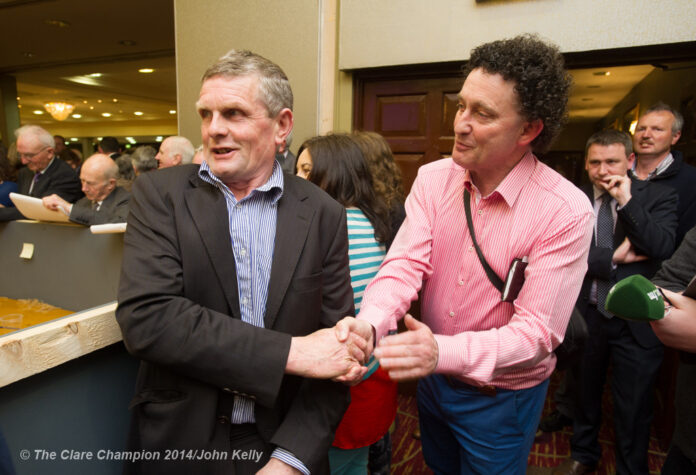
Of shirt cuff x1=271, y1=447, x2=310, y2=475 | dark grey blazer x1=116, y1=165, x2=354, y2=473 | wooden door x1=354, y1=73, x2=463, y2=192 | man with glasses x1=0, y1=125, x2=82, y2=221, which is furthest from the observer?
man with glasses x1=0, y1=125, x2=82, y2=221

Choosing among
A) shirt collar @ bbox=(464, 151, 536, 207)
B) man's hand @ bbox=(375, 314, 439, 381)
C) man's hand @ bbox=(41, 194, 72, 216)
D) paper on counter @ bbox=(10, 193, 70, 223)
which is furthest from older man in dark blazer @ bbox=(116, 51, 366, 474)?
paper on counter @ bbox=(10, 193, 70, 223)

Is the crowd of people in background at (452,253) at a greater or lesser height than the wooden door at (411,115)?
lesser

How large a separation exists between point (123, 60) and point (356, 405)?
762cm

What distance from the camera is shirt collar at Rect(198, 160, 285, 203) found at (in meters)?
1.09

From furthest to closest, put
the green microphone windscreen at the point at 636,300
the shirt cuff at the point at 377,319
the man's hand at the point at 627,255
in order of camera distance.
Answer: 1. the man's hand at the point at 627,255
2. the shirt cuff at the point at 377,319
3. the green microphone windscreen at the point at 636,300

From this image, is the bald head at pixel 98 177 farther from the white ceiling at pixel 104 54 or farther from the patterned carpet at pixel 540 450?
the white ceiling at pixel 104 54

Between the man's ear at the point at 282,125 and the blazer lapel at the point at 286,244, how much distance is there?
0.50ft

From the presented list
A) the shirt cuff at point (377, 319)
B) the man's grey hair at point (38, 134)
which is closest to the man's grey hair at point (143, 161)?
the man's grey hair at point (38, 134)

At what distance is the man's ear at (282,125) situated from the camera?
118 centimetres

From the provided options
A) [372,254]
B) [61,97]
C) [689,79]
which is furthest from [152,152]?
[61,97]

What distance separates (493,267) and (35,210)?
7.63 ft

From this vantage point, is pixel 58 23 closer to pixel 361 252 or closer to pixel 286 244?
pixel 361 252

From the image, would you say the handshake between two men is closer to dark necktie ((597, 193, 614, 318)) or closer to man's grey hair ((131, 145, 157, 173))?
dark necktie ((597, 193, 614, 318))

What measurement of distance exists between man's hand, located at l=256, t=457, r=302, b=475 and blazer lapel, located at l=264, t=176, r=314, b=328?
33cm
